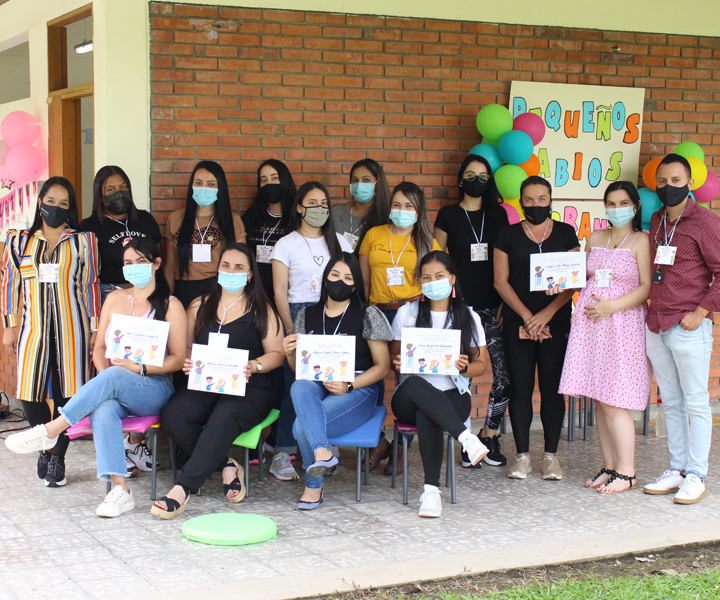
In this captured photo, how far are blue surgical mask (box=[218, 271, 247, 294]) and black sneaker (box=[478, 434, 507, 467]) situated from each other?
78.8 inches

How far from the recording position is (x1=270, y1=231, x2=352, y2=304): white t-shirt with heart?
4.75 metres

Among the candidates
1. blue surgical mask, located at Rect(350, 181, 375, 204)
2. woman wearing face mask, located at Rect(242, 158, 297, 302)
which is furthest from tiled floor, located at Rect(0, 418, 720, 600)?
blue surgical mask, located at Rect(350, 181, 375, 204)

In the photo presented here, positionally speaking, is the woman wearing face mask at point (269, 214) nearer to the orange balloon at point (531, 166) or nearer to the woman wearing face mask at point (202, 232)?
the woman wearing face mask at point (202, 232)

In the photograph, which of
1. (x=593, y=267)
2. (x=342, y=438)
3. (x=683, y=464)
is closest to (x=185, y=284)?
(x=342, y=438)

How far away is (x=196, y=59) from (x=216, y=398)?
2.34 meters

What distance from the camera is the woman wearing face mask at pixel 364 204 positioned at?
16.6 feet

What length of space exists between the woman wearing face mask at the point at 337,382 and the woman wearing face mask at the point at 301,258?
10.3 inches

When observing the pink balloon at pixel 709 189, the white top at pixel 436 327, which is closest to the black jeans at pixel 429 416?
the white top at pixel 436 327

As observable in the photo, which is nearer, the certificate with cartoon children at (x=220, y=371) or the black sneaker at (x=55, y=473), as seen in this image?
the certificate with cartoon children at (x=220, y=371)

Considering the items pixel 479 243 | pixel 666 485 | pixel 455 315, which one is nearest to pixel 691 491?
pixel 666 485

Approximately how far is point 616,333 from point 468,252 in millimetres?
1067

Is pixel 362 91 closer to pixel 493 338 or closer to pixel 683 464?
pixel 493 338

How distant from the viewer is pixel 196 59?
5215mm

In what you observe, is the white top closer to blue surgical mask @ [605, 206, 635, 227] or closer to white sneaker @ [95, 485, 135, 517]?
blue surgical mask @ [605, 206, 635, 227]
